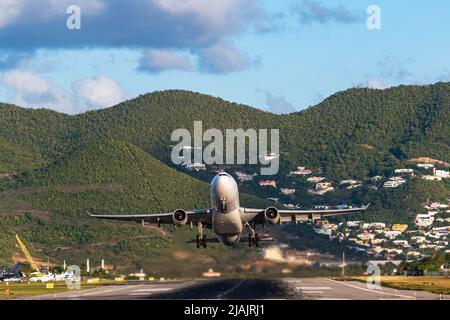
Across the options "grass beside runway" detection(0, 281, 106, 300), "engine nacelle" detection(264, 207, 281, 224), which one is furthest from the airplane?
"grass beside runway" detection(0, 281, 106, 300)

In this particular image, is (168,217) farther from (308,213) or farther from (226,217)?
(226,217)

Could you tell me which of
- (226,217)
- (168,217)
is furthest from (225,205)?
(168,217)

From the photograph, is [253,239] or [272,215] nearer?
[272,215]

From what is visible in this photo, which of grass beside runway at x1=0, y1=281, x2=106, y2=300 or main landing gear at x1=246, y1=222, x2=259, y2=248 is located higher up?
main landing gear at x1=246, y1=222, x2=259, y2=248

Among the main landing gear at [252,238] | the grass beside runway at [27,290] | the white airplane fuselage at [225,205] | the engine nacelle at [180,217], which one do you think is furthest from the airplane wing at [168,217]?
the grass beside runway at [27,290]

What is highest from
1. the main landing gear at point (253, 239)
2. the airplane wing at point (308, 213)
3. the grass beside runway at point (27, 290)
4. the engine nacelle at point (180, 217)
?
the airplane wing at point (308, 213)

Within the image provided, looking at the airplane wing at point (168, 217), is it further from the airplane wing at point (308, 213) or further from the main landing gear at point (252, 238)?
the airplane wing at point (308, 213)

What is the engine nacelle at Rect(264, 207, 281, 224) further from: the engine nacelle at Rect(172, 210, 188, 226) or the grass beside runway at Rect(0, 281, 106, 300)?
the grass beside runway at Rect(0, 281, 106, 300)
